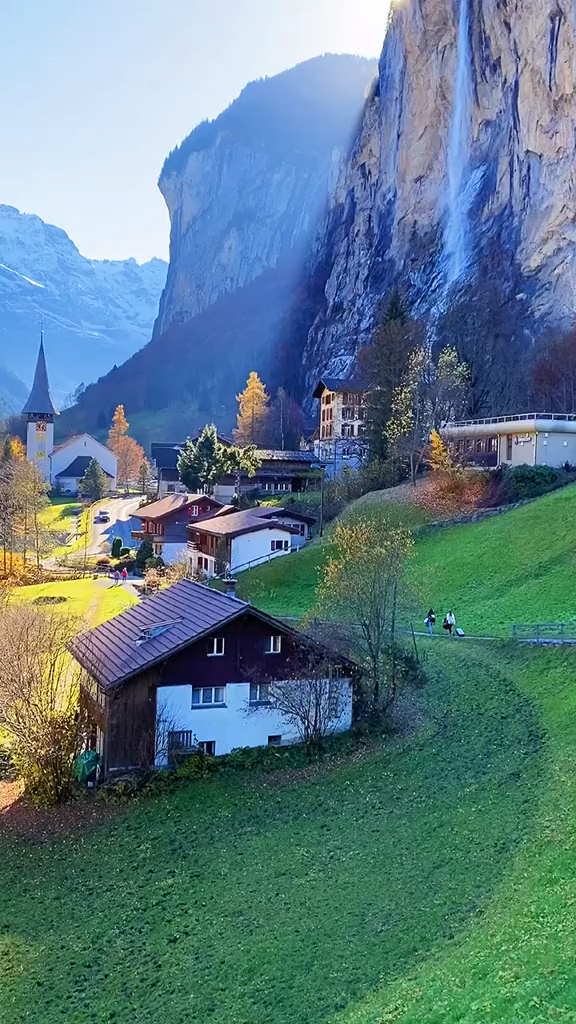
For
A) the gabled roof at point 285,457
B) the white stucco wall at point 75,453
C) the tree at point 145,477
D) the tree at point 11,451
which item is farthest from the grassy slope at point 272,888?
the white stucco wall at point 75,453

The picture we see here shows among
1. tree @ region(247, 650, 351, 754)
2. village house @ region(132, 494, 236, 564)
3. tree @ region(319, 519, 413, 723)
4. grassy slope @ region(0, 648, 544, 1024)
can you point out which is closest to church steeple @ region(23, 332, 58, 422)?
village house @ region(132, 494, 236, 564)

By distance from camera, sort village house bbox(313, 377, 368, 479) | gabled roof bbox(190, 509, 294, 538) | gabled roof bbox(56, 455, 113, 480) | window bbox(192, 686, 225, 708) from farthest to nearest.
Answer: gabled roof bbox(56, 455, 113, 480) < village house bbox(313, 377, 368, 479) < gabled roof bbox(190, 509, 294, 538) < window bbox(192, 686, 225, 708)

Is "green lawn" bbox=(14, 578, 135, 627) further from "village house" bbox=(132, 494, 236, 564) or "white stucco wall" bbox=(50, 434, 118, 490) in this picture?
"white stucco wall" bbox=(50, 434, 118, 490)

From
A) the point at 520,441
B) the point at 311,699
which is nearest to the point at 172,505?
the point at 520,441

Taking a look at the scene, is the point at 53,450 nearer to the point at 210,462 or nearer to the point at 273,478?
the point at 210,462

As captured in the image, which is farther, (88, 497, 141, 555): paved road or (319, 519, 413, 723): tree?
(88, 497, 141, 555): paved road

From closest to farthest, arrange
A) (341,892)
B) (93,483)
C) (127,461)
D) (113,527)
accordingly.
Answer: (341,892), (113,527), (93,483), (127,461)

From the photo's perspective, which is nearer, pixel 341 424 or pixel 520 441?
pixel 520 441
